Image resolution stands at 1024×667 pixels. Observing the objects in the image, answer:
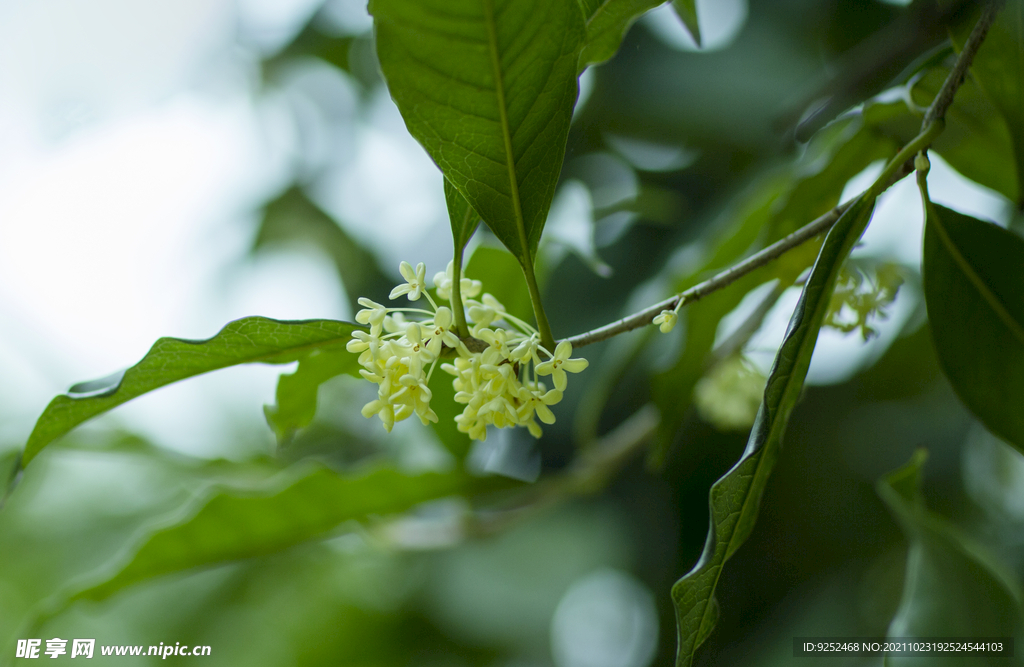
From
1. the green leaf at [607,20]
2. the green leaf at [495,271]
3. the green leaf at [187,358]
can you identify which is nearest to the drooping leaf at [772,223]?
the green leaf at [495,271]

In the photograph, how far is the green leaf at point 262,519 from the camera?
48.2 inches

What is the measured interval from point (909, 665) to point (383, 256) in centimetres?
196

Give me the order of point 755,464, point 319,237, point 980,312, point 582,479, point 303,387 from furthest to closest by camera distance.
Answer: point 319,237 < point 582,479 < point 303,387 < point 980,312 < point 755,464

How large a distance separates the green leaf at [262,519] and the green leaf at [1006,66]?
1.19m

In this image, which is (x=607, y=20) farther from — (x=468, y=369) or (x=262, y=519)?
(x=262, y=519)

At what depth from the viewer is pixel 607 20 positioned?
70 cm

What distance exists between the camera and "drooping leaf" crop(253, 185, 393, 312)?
8.07 feet

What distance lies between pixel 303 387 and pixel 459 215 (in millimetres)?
358

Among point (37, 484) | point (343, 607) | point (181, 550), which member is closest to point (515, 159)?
point (181, 550)

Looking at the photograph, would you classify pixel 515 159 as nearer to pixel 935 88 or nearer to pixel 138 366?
pixel 138 366

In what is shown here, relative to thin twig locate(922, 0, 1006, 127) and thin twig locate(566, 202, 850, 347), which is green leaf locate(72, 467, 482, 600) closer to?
thin twig locate(566, 202, 850, 347)

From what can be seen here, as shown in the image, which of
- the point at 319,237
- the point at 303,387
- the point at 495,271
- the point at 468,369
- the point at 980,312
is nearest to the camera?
the point at 468,369

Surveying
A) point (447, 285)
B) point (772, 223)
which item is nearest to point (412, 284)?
point (447, 285)

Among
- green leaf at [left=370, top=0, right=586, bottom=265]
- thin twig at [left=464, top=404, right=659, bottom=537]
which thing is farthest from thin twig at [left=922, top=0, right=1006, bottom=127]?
thin twig at [left=464, top=404, right=659, bottom=537]
